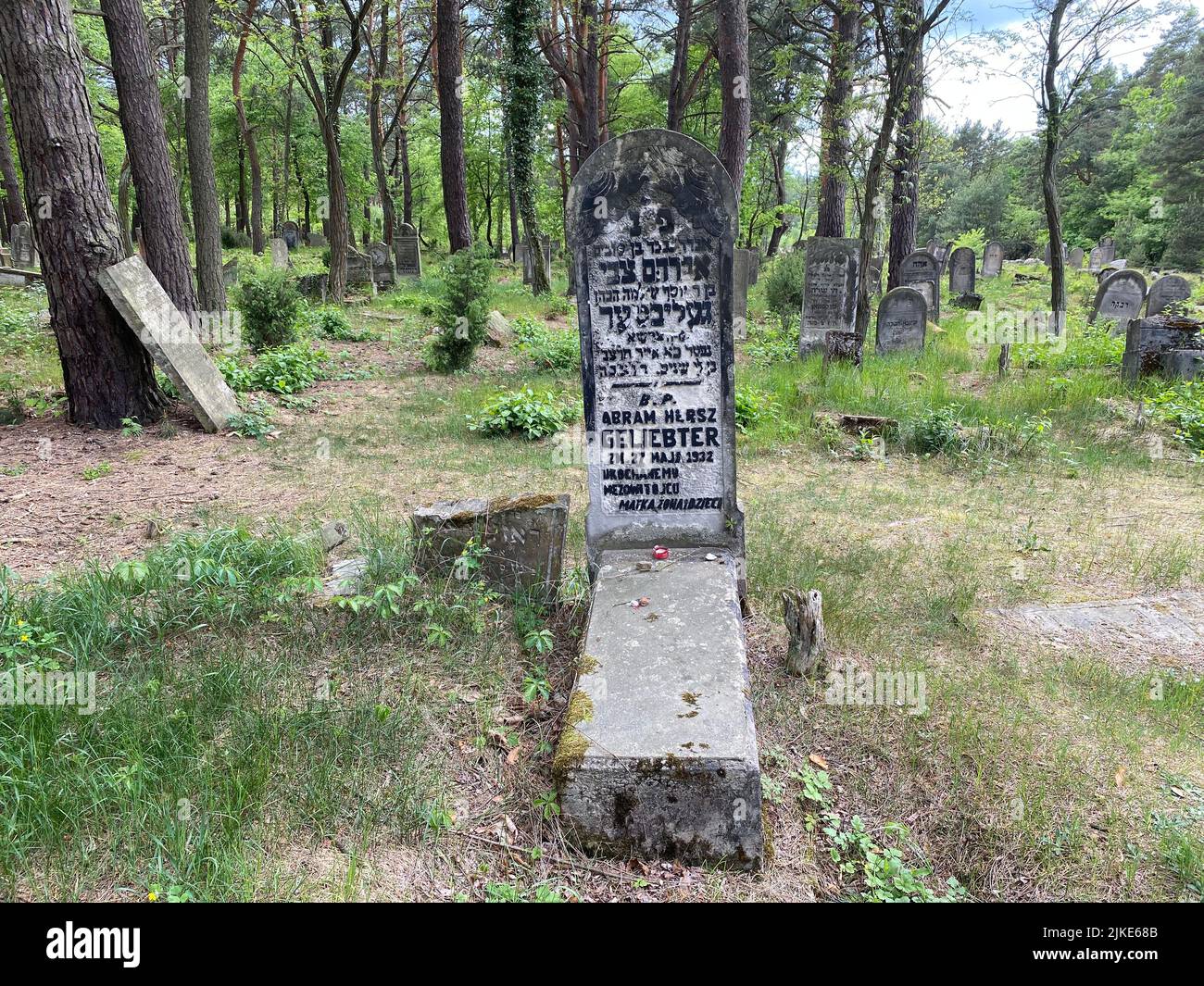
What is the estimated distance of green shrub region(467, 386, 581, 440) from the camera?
7.80 meters

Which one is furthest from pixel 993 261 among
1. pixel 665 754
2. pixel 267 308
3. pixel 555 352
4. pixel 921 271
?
pixel 665 754

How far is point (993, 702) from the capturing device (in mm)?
3549

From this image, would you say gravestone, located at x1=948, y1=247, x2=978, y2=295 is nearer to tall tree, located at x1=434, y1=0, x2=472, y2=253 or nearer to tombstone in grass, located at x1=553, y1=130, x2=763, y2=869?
tall tree, located at x1=434, y1=0, x2=472, y2=253

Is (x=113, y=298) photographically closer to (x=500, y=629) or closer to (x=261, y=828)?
(x=500, y=629)

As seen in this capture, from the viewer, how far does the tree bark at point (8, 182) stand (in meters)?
17.5

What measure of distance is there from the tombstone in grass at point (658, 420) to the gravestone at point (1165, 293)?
580 inches

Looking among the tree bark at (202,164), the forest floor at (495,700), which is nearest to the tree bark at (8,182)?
the tree bark at (202,164)

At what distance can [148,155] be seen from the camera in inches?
350

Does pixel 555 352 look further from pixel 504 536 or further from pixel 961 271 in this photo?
pixel 961 271

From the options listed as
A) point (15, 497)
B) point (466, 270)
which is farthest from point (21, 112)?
point (466, 270)

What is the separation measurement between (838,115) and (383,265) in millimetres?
11952

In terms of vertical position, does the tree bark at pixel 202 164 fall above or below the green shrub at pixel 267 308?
above

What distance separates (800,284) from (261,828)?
14.2 metres

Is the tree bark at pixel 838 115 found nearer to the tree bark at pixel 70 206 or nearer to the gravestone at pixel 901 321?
the gravestone at pixel 901 321
